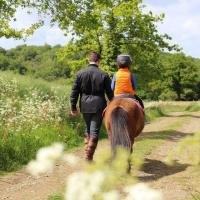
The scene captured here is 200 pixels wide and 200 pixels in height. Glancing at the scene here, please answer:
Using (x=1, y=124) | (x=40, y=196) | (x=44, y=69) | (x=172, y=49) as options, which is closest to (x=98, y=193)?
(x=40, y=196)

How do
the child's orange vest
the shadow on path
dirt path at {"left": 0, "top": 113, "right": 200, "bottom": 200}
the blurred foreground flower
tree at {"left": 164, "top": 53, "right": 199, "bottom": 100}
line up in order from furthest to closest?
tree at {"left": 164, "top": 53, "right": 199, "bottom": 100}, the shadow on path, the child's orange vest, dirt path at {"left": 0, "top": 113, "right": 200, "bottom": 200}, the blurred foreground flower

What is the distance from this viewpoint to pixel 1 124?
1188 centimetres

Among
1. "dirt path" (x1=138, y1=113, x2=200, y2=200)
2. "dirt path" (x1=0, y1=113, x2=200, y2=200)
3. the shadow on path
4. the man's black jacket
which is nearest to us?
"dirt path" (x1=138, y1=113, x2=200, y2=200)

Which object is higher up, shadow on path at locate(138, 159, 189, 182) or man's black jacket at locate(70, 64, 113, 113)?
man's black jacket at locate(70, 64, 113, 113)

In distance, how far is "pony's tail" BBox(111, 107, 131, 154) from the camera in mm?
7316

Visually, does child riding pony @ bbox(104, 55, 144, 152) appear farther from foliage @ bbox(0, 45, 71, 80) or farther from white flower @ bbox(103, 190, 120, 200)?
foliage @ bbox(0, 45, 71, 80)

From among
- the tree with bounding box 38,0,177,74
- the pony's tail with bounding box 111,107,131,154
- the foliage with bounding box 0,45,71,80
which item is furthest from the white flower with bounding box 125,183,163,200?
the foliage with bounding box 0,45,71,80

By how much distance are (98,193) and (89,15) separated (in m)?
16.7

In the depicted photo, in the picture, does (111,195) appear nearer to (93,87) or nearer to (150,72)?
(93,87)

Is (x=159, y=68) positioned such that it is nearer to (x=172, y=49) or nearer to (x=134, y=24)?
(x=172, y=49)

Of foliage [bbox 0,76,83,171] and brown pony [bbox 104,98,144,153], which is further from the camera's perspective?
foliage [bbox 0,76,83,171]

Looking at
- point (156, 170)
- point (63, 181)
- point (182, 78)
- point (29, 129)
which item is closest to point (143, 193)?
point (63, 181)

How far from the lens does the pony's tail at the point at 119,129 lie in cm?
732

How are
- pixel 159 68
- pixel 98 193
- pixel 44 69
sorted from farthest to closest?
pixel 44 69 → pixel 159 68 → pixel 98 193
